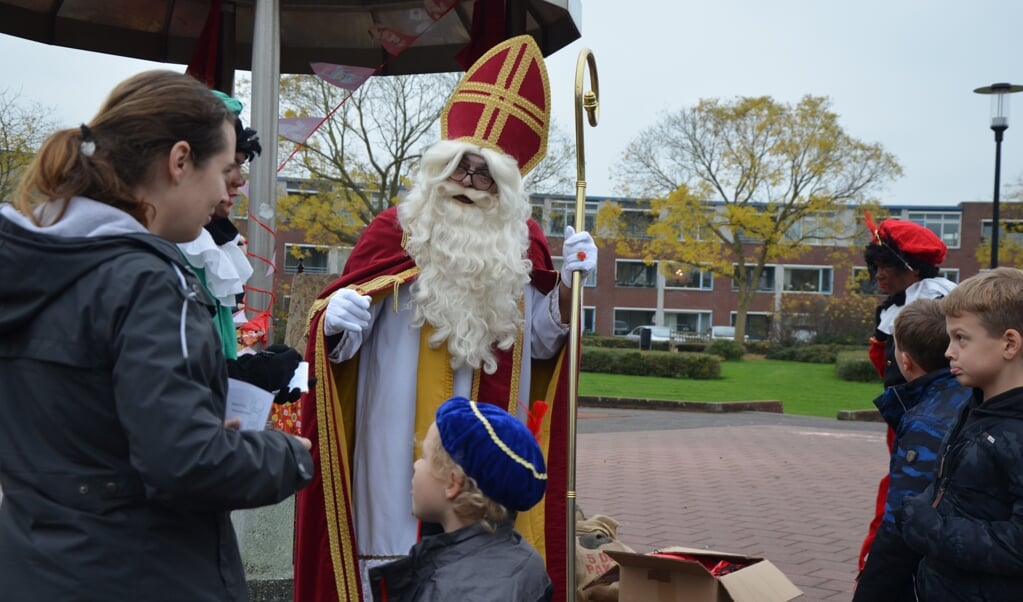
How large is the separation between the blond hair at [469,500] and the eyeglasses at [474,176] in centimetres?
150

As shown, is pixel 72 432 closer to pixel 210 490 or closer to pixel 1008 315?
pixel 210 490

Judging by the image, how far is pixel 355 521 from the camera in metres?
3.50

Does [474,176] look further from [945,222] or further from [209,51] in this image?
[945,222]

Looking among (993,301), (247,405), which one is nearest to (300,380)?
(247,405)

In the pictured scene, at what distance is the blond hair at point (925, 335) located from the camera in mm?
3494

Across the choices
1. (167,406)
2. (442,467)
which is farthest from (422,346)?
(167,406)

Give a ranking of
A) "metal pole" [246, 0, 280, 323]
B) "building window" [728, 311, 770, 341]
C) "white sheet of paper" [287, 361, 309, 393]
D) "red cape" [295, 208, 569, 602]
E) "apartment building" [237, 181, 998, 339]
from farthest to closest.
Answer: "building window" [728, 311, 770, 341] → "apartment building" [237, 181, 998, 339] → "metal pole" [246, 0, 280, 323] → "red cape" [295, 208, 569, 602] → "white sheet of paper" [287, 361, 309, 393]

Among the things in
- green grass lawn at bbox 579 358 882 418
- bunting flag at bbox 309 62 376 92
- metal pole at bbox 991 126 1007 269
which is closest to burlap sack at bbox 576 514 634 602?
bunting flag at bbox 309 62 376 92

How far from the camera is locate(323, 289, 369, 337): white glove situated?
10.6 ft

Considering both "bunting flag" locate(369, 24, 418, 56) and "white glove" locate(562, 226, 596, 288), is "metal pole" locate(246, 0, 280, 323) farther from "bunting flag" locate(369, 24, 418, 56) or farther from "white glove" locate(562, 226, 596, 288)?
"white glove" locate(562, 226, 596, 288)

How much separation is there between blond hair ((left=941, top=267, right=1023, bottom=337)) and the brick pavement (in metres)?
2.85

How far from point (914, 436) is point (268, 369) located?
2.16 metres

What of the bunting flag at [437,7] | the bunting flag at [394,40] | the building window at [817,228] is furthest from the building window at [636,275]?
the bunting flag at [437,7]

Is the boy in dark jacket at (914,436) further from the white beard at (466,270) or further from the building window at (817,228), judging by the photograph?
the building window at (817,228)
